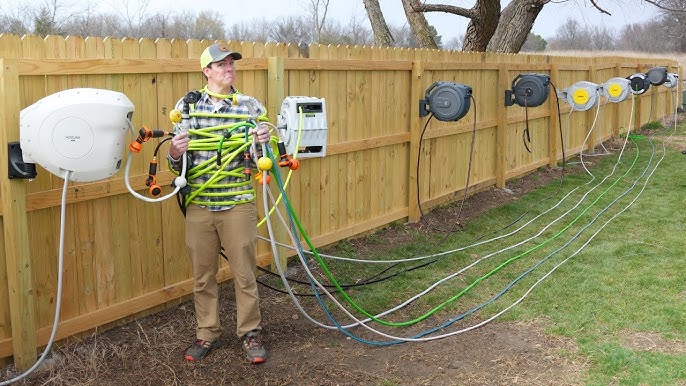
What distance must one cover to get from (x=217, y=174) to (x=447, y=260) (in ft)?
10.1

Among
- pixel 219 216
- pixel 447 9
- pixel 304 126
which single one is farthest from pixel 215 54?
pixel 447 9

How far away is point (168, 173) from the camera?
4.77 meters

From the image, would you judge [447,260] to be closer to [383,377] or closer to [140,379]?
[383,377]

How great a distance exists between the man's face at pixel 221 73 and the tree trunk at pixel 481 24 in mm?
10498

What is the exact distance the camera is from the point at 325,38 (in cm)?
2650

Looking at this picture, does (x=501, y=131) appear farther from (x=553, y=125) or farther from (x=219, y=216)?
(x=219, y=216)

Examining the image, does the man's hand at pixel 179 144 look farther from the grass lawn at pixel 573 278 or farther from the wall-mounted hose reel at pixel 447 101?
the wall-mounted hose reel at pixel 447 101

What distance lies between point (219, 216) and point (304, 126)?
0.80 metres

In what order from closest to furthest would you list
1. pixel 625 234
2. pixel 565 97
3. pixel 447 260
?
1. pixel 447 260
2. pixel 625 234
3. pixel 565 97

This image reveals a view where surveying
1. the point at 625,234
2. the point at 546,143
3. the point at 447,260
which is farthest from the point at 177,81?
the point at 546,143

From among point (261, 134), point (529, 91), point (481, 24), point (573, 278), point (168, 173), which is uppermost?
point (481, 24)

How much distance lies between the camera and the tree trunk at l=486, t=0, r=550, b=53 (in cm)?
1531

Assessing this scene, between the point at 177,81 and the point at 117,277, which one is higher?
the point at 177,81

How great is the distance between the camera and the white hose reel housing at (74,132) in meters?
3.48
